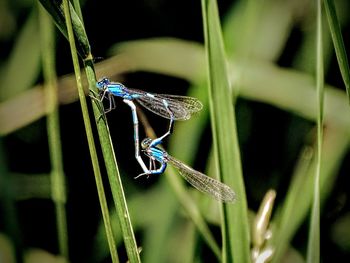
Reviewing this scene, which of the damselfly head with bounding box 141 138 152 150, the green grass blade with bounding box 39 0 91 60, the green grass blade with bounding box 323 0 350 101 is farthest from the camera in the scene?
the damselfly head with bounding box 141 138 152 150

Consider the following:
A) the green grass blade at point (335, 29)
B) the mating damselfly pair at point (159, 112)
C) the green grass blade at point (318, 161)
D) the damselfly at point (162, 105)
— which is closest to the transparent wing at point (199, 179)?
the mating damselfly pair at point (159, 112)

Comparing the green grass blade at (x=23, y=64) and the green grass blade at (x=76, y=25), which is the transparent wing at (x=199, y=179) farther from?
the green grass blade at (x=23, y=64)

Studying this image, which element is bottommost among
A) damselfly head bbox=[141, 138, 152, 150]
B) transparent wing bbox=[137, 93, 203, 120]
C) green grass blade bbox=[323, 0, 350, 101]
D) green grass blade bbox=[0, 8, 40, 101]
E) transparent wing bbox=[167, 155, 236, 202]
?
transparent wing bbox=[167, 155, 236, 202]

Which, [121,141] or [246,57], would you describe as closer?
[246,57]

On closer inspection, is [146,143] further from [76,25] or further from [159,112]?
[76,25]

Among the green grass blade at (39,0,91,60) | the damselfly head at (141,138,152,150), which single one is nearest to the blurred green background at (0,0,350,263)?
the damselfly head at (141,138,152,150)

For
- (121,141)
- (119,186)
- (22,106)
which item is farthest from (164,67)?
(119,186)

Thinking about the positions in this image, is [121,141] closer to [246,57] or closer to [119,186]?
[246,57]

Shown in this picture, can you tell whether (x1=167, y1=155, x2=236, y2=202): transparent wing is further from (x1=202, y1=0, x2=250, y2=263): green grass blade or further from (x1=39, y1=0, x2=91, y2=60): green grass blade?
(x1=39, y1=0, x2=91, y2=60): green grass blade
